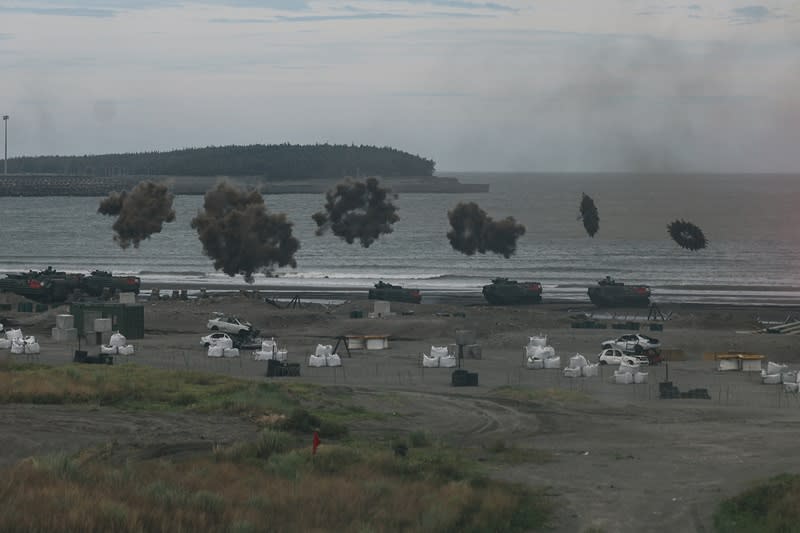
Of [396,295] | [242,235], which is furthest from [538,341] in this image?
[242,235]

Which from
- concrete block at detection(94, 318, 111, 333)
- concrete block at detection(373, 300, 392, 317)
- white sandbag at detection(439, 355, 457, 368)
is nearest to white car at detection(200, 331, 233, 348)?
concrete block at detection(94, 318, 111, 333)

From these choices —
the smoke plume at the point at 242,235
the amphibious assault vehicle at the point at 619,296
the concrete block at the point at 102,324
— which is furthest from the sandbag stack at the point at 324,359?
the smoke plume at the point at 242,235

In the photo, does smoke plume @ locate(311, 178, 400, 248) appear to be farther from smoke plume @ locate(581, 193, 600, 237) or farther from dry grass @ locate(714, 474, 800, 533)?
dry grass @ locate(714, 474, 800, 533)

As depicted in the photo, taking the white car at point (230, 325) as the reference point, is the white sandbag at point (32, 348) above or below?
below

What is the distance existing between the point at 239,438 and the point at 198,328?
3565cm

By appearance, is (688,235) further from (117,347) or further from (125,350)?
(125,350)

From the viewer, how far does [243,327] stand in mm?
66688

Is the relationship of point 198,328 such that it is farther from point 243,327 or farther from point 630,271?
point 630,271

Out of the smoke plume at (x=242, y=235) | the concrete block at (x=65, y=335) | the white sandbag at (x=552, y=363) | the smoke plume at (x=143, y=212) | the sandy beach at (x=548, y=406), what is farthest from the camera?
the smoke plume at (x=143, y=212)

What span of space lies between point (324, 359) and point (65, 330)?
56.6ft

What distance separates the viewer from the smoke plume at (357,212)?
108 metres

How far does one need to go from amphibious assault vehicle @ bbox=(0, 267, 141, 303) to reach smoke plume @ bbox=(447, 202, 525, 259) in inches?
1259

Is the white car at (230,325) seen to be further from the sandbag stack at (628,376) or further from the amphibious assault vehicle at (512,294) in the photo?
the sandbag stack at (628,376)

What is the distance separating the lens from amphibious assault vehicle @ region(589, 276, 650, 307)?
267 ft
